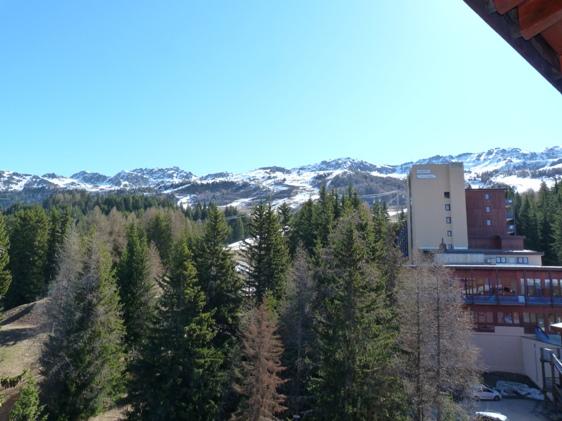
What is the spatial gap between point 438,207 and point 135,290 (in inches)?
1667

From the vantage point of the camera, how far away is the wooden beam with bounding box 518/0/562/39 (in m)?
2.72

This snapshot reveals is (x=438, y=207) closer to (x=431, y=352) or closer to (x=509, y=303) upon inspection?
(x=509, y=303)

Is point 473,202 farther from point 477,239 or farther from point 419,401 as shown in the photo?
point 419,401

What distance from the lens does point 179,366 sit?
2483 centimetres

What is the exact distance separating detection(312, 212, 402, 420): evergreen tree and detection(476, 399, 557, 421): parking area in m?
12.4

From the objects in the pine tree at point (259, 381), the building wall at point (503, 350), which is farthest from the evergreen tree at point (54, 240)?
the building wall at point (503, 350)

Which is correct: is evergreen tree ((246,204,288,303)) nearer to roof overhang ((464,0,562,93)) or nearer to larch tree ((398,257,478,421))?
larch tree ((398,257,478,421))

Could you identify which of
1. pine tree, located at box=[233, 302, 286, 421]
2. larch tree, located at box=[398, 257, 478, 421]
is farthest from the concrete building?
pine tree, located at box=[233, 302, 286, 421]

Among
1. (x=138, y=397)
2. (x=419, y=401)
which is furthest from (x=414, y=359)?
(x=138, y=397)

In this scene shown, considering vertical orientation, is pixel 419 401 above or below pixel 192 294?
below

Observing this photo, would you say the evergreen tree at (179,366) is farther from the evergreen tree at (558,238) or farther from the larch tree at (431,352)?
the evergreen tree at (558,238)

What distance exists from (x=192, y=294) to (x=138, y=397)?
685 centimetres

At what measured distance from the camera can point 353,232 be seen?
26.4 metres

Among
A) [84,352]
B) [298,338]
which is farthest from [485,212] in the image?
[84,352]
